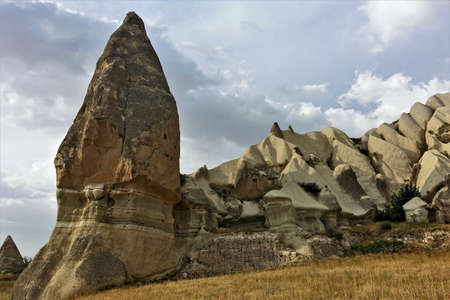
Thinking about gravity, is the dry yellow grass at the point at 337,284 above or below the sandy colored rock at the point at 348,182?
below

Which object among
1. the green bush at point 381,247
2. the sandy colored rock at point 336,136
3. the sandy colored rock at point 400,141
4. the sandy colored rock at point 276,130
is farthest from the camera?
the sandy colored rock at point 336,136

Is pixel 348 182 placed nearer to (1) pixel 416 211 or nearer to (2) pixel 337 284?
(1) pixel 416 211

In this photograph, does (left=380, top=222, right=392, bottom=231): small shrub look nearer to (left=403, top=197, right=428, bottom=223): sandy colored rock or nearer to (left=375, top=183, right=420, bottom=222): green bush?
(left=403, top=197, right=428, bottom=223): sandy colored rock

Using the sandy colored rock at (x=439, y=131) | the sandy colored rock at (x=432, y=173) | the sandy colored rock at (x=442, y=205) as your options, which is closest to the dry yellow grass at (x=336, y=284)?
the sandy colored rock at (x=442, y=205)

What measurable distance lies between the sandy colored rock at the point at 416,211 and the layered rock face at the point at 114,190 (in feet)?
49.9

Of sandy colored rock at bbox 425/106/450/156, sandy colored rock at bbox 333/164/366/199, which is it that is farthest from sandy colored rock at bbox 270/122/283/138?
sandy colored rock at bbox 425/106/450/156

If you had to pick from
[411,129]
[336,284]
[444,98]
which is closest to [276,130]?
[411,129]

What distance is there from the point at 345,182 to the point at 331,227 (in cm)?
1048

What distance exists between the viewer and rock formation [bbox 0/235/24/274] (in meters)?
26.1

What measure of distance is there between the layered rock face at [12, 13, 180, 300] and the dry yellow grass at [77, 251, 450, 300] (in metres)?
1.73

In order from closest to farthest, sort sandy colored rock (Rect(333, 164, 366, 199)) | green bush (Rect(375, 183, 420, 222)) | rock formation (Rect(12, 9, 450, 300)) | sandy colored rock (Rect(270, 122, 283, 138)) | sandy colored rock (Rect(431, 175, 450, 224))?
rock formation (Rect(12, 9, 450, 300)), sandy colored rock (Rect(431, 175, 450, 224)), green bush (Rect(375, 183, 420, 222)), sandy colored rock (Rect(333, 164, 366, 199)), sandy colored rock (Rect(270, 122, 283, 138))

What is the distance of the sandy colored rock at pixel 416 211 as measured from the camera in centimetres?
2473

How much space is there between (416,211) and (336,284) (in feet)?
54.2

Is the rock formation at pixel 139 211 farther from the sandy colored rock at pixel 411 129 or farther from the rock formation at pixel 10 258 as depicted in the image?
the sandy colored rock at pixel 411 129
